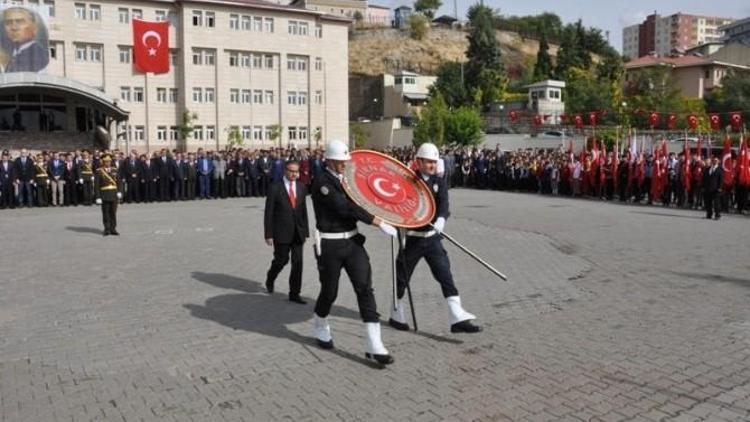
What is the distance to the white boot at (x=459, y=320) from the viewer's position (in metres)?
7.28

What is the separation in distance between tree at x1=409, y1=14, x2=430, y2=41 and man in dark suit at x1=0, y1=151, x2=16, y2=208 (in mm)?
98705

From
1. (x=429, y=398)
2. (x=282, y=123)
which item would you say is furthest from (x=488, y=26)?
(x=429, y=398)

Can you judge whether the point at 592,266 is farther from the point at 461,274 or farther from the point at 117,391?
the point at 117,391

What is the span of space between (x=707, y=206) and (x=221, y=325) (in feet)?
50.6

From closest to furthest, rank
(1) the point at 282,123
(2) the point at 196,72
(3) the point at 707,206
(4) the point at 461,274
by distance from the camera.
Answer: (4) the point at 461,274, (3) the point at 707,206, (2) the point at 196,72, (1) the point at 282,123

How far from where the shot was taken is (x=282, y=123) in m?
69.7

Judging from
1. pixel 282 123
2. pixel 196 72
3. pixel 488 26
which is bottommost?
pixel 282 123

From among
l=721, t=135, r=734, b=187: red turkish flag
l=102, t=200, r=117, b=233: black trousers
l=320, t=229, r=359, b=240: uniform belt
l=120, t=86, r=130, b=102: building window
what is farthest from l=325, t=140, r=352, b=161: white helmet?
l=120, t=86, r=130, b=102: building window

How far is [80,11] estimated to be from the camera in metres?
59.7

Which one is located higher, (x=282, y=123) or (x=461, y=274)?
(x=282, y=123)

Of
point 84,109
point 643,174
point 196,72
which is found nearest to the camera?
point 643,174

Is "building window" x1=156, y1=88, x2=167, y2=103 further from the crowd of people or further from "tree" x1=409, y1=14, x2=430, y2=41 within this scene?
"tree" x1=409, y1=14, x2=430, y2=41

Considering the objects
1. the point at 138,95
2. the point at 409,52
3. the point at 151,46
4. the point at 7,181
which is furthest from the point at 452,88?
the point at 7,181

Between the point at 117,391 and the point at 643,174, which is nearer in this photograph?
the point at 117,391
